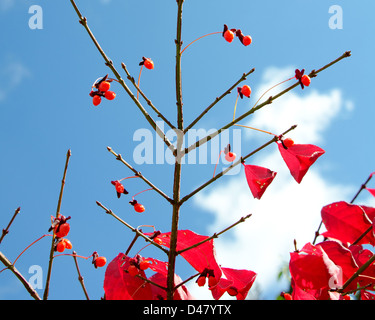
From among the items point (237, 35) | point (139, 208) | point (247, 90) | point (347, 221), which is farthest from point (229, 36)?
point (347, 221)

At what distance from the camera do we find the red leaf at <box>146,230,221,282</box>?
47.4 inches

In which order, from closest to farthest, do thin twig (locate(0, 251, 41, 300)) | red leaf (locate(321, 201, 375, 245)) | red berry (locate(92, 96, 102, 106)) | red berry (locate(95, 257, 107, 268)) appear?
thin twig (locate(0, 251, 41, 300)), red berry (locate(95, 257, 107, 268)), red berry (locate(92, 96, 102, 106)), red leaf (locate(321, 201, 375, 245))

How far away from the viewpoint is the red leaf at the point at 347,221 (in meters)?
1.40

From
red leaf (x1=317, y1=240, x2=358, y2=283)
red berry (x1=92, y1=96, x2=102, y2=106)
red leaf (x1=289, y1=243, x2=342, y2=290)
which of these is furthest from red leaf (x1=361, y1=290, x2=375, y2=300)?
red berry (x1=92, y1=96, x2=102, y2=106)

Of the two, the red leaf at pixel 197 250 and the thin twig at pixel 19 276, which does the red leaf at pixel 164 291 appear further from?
the thin twig at pixel 19 276

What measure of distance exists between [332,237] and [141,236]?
0.68 m

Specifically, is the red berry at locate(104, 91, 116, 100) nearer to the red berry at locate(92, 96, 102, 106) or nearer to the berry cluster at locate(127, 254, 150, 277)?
the red berry at locate(92, 96, 102, 106)

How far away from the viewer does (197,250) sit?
4.02 feet

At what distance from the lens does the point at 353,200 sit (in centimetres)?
160

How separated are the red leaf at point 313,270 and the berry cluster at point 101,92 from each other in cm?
70

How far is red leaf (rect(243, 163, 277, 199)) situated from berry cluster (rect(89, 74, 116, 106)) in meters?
0.46

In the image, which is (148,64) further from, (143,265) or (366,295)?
(366,295)

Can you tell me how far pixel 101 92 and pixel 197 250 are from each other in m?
0.54
